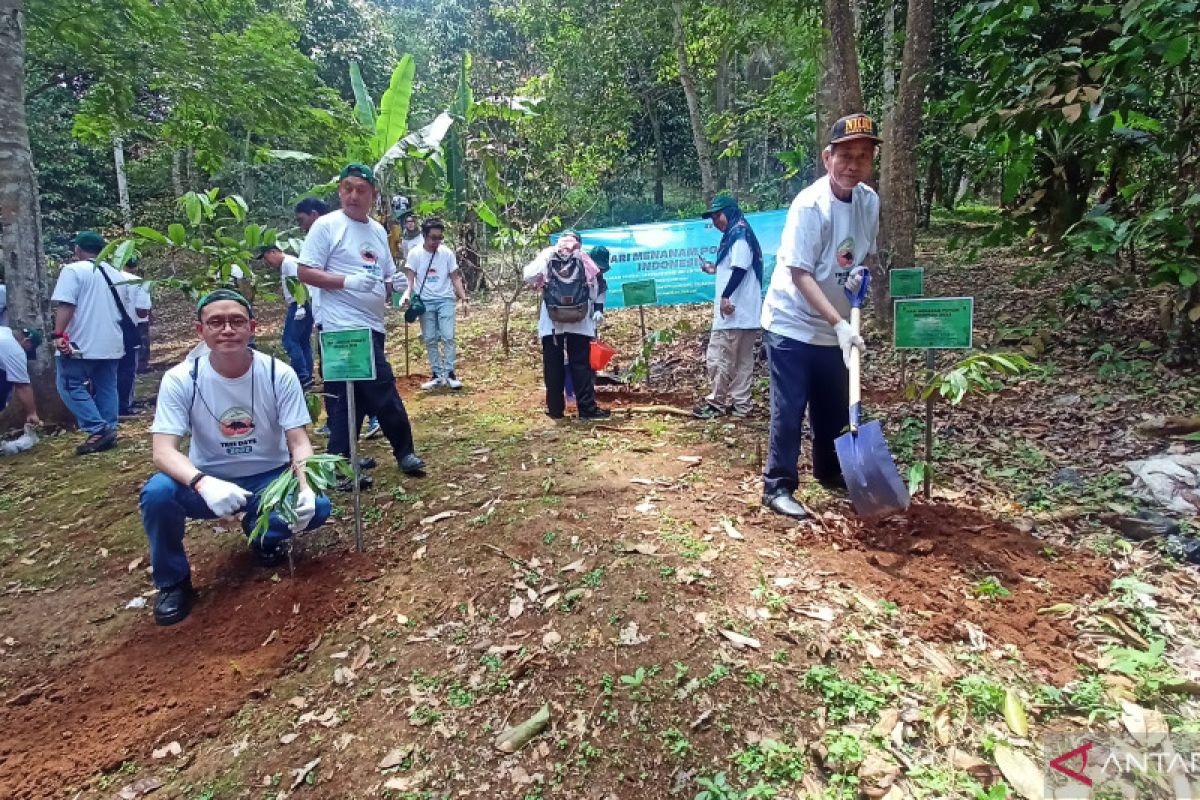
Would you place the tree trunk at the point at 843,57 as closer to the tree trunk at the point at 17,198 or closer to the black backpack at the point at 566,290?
the black backpack at the point at 566,290

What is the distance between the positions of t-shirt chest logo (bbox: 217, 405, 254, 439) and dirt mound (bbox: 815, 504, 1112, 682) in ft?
9.35

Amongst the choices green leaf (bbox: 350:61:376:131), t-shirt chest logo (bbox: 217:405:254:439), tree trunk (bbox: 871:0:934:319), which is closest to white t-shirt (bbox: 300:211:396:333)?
t-shirt chest logo (bbox: 217:405:254:439)

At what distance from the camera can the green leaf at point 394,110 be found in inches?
376

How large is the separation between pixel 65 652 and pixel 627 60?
16258 millimetres

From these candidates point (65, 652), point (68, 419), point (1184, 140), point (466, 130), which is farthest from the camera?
point (466, 130)

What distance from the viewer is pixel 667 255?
9273mm

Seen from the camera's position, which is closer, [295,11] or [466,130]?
→ [466,130]

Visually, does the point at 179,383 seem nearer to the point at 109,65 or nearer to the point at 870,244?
the point at 870,244

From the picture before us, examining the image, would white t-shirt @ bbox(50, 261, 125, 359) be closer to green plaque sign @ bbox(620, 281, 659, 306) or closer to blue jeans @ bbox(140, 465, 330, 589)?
blue jeans @ bbox(140, 465, 330, 589)

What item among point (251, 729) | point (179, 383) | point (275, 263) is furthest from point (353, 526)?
point (275, 263)

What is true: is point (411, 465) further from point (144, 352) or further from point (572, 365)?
point (144, 352)

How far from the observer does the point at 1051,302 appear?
23.4 ft

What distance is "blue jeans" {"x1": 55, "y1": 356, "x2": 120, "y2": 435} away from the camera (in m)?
5.67

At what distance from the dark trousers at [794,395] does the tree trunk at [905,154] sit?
3.99 metres
